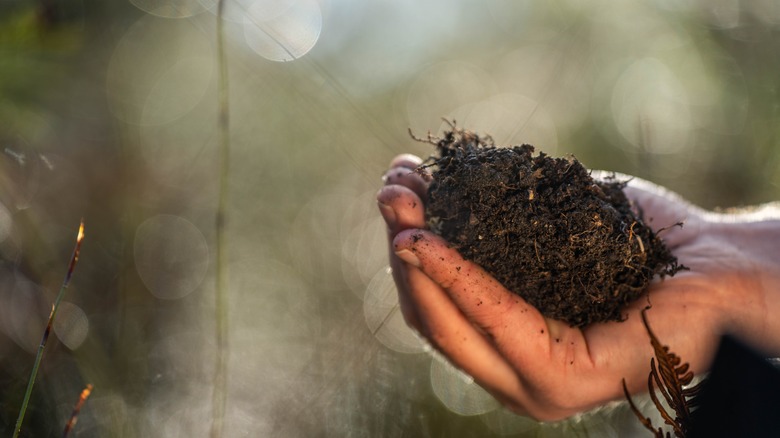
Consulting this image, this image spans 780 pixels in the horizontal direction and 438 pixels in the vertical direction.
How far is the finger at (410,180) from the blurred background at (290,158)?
3.02 feet

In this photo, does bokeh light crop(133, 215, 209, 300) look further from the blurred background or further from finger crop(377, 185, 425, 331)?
finger crop(377, 185, 425, 331)

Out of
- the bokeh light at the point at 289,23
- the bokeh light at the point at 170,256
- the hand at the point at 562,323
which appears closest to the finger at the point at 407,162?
the hand at the point at 562,323

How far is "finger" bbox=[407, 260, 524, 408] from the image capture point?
5.65ft

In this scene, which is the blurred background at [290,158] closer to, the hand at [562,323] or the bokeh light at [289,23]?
the bokeh light at [289,23]

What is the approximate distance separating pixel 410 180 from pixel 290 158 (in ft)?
11.4

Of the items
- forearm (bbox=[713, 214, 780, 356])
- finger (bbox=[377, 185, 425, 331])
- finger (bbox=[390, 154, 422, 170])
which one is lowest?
forearm (bbox=[713, 214, 780, 356])

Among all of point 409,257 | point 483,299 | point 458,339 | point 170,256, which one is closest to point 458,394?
point 458,339

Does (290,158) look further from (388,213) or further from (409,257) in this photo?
(409,257)

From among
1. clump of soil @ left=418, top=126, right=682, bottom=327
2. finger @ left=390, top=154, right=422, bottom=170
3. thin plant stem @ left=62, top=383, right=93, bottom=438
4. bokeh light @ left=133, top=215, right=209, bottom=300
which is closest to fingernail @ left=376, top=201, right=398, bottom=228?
clump of soil @ left=418, top=126, right=682, bottom=327

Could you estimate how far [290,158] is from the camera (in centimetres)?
509

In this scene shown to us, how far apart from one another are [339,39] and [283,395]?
10.3 ft

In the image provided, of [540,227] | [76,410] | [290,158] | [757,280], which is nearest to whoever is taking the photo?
[76,410]

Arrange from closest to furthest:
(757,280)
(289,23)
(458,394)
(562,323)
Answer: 1. (562,323)
2. (757,280)
3. (458,394)
4. (289,23)

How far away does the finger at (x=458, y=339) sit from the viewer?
1723mm
